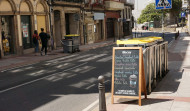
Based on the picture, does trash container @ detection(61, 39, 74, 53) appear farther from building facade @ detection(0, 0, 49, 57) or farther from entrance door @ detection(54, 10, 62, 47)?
entrance door @ detection(54, 10, 62, 47)

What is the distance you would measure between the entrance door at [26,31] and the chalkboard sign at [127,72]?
15194 mm

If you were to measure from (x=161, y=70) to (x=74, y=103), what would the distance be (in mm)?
4200

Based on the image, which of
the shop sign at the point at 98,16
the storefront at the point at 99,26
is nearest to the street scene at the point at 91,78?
the shop sign at the point at 98,16

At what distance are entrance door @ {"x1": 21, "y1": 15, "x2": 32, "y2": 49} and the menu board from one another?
1521 centimetres

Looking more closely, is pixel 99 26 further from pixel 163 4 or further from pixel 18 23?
pixel 163 4

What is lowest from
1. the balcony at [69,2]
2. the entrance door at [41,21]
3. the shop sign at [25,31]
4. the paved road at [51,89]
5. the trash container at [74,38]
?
the paved road at [51,89]

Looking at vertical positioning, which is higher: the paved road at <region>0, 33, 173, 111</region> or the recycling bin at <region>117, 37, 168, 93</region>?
the recycling bin at <region>117, 37, 168, 93</region>

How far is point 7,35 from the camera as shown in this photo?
19703 mm

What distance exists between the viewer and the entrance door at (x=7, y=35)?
19156mm

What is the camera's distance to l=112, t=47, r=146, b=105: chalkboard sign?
23.1ft

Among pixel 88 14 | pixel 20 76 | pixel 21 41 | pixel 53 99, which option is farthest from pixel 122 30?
pixel 53 99

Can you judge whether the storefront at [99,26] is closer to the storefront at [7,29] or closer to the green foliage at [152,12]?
the storefront at [7,29]

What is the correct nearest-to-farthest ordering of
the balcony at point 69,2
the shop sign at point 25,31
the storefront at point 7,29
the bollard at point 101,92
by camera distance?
the bollard at point 101,92
the storefront at point 7,29
the shop sign at point 25,31
the balcony at point 69,2

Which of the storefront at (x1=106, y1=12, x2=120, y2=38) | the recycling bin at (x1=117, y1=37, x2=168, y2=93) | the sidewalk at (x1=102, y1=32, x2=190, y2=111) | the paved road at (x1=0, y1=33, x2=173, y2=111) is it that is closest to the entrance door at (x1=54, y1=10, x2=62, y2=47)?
the paved road at (x1=0, y1=33, x2=173, y2=111)
